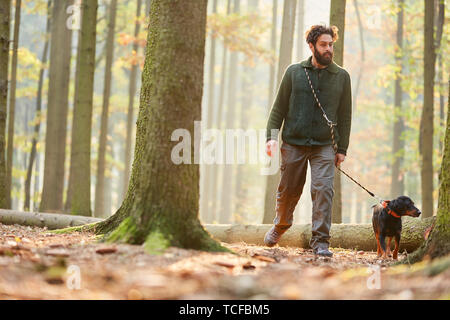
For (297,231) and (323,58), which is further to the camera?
(297,231)

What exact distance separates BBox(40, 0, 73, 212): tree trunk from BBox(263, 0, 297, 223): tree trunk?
6.47m

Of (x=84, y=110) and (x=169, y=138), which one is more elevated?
(x=84, y=110)

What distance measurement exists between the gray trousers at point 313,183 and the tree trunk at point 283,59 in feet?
14.8

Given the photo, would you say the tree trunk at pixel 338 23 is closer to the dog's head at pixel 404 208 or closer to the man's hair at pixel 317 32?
the dog's head at pixel 404 208

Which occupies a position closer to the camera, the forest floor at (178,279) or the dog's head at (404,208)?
the forest floor at (178,279)

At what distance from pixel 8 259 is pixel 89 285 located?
0.93 meters

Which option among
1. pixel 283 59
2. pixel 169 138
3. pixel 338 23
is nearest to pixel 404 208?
pixel 169 138

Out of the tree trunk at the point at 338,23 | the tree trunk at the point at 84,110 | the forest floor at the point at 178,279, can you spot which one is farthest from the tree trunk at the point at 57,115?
the forest floor at the point at 178,279

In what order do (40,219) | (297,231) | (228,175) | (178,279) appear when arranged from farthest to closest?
(228,175)
(40,219)
(297,231)
(178,279)

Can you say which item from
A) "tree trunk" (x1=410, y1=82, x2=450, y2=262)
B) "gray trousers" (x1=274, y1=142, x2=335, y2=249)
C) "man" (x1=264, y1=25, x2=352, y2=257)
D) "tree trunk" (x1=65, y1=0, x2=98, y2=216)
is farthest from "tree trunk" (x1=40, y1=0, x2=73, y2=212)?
"tree trunk" (x1=410, y1=82, x2=450, y2=262)

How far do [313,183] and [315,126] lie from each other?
28.0 inches

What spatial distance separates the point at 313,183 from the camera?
604 cm

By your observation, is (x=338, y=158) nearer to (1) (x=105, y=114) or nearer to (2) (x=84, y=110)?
(2) (x=84, y=110)

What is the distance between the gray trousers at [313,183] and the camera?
597 cm
